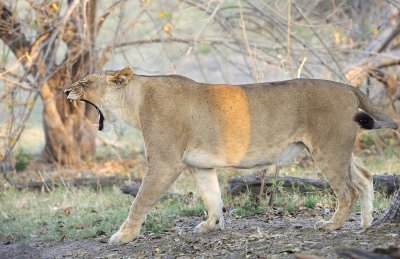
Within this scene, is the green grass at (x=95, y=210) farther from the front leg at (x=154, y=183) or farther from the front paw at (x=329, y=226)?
the front paw at (x=329, y=226)

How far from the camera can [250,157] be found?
6.16m

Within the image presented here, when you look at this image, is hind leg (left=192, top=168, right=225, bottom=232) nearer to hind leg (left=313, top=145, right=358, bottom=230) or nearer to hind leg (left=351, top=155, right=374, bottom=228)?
hind leg (left=313, top=145, right=358, bottom=230)

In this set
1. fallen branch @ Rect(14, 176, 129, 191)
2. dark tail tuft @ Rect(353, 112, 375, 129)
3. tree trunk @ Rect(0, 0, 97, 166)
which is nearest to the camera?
dark tail tuft @ Rect(353, 112, 375, 129)

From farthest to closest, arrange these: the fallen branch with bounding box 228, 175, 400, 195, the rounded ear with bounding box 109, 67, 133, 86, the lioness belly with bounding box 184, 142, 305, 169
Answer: the fallen branch with bounding box 228, 175, 400, 195, the rounded ear with bounding box 109, 67, 133, 86, the lioness belly with bounding box 184, 142, 305, 169

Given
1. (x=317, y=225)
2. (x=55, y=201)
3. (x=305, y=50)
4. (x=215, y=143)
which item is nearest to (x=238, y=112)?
(x=215, y=143)

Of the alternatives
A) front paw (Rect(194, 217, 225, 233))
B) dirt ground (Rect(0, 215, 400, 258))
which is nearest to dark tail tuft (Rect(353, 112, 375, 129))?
dirt ground (Rect(0, 215, 400, 258))

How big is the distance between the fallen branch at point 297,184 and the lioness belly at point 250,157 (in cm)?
135

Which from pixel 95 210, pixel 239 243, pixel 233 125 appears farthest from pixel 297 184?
pixel 239 243

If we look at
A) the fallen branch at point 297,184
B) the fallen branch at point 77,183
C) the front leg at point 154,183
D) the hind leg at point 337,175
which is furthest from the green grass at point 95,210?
the hind leg at point 337,175

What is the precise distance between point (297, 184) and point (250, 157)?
5.90 ft

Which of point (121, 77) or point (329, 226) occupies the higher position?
point (121, 77)

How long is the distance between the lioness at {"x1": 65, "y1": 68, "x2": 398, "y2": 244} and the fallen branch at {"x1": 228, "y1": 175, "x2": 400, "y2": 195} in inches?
51.4

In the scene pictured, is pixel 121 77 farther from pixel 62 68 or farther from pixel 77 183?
pixel 62 68

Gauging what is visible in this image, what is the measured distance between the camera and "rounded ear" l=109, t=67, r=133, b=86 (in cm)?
629
